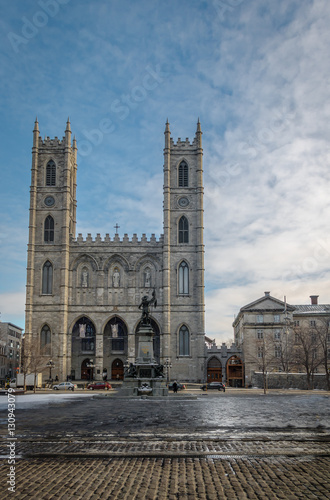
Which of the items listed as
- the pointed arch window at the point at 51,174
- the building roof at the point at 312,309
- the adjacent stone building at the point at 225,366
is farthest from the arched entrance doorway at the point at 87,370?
the building roof at the point at 312,309

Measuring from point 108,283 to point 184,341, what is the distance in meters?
12.9

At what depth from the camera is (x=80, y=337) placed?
68.8m

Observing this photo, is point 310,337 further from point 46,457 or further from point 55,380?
point 46,457

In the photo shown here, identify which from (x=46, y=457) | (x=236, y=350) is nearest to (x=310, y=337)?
(x=236, y=350)

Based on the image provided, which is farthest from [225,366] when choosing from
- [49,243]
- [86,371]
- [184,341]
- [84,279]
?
[49,243]

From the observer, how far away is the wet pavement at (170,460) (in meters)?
8.82

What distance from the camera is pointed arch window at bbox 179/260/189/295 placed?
70562 millimetres

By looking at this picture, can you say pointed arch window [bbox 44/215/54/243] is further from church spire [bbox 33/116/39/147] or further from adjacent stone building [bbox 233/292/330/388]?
adjacent stone building [bbox 233/292/330/388]

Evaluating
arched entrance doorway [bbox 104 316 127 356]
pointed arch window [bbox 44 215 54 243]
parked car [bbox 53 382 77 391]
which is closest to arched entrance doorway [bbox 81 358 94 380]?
arched entrance doorway [bbox 104 316 127 356]

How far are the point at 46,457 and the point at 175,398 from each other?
24355 millimetres

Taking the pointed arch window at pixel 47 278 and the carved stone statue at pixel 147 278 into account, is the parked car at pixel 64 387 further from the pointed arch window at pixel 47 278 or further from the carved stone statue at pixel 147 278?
the carved stone statue at pixel 147 278

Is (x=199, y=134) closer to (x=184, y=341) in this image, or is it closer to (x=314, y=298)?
(x=184, y=341)

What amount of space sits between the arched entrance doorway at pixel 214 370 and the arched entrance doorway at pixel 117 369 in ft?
38.6

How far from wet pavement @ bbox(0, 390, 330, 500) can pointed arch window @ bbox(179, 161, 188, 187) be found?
5768cm
